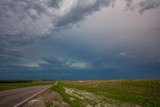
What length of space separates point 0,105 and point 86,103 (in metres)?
11.7

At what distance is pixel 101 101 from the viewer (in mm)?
31266

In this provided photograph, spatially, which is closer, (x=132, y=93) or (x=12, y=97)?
(x=12, y=97)

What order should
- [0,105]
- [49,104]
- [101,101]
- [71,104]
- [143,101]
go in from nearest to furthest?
1. [0,105]
2. [49,104]
3. [71,104]
4. [101,101]
5. [143,101]

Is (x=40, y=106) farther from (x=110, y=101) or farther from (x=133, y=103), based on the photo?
(x=133, y=103)

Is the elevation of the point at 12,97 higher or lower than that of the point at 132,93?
higher

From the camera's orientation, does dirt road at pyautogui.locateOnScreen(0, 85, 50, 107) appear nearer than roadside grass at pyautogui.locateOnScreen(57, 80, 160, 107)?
Yes

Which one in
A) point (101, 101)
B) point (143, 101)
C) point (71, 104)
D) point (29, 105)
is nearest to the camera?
point (29, 105)

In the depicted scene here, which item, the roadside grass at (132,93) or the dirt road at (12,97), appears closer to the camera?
the dirt road at (12,97)

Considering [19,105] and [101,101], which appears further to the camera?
[101,101]

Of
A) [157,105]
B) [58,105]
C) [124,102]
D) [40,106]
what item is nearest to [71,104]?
[58,105]

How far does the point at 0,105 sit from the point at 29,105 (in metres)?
2.59

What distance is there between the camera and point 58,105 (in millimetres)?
23734

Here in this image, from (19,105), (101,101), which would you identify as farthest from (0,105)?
(101,101)

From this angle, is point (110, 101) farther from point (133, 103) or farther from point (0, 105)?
point (0, 105)
